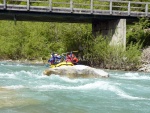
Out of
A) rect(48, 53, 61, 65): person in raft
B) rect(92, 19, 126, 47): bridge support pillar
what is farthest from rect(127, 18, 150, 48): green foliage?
rect(48, 53, 61, 65): person in raft

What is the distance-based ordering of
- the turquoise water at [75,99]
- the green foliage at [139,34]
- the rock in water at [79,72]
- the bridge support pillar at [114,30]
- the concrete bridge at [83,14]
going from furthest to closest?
the green foliage at [139,34] → the bridge support pillar at [114,30] → the concrete bridge at [83,14] → the rock in water at [79,72] → the turquoise water at [75,99]

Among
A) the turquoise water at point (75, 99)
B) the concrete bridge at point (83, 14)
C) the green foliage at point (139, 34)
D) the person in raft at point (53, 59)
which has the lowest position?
the turquoise water at point (75, 99)

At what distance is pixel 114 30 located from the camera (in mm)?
27297

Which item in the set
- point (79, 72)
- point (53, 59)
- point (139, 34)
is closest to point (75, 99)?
point (79, 72)

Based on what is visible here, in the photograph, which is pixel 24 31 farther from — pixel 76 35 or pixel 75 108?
pixel 75 108

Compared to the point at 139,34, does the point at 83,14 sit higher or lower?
higher

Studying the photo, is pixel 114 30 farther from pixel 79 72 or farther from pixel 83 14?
A: pixel 79 72

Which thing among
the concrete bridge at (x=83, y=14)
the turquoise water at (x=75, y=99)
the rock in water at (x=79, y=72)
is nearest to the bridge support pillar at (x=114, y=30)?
the concrete bridge at (x=83, y=14)

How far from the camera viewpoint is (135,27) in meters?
28.4

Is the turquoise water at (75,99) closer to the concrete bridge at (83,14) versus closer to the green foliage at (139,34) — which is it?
the concrete bridge at (83,14)

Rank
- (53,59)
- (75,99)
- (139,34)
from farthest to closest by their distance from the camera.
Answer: (139,34)
(53,59)
(75,99)

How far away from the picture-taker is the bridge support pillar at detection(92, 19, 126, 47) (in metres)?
26.6

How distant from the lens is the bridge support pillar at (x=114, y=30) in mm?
26578

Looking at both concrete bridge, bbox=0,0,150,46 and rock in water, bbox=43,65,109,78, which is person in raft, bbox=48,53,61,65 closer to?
rock in water, bbox=43,65,109,78
